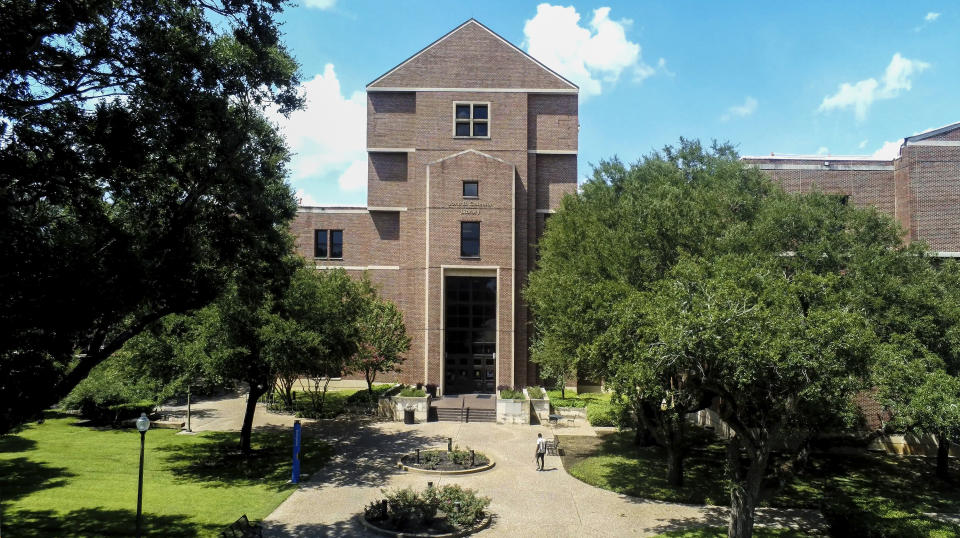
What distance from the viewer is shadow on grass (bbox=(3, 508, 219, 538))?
560 inches

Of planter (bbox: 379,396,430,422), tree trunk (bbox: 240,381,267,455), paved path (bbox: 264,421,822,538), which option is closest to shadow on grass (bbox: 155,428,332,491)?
tree trunk (bbox: 240,381,267,455)

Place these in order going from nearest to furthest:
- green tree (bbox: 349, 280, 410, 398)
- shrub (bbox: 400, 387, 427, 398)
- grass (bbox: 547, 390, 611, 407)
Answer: shrub (bbox: 400, 387, 427, 398), grass (bbox: 547, 390, 611, 407), green tree (bbox: 349, 280, 410, 398)

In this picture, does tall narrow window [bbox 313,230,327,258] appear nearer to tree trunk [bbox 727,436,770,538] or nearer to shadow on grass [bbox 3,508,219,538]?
shadow on grass [bbox 3,508,219,538]

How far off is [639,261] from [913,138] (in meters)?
22.1

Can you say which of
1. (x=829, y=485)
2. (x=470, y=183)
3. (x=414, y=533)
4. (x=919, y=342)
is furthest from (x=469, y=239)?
(x=919, y=342)

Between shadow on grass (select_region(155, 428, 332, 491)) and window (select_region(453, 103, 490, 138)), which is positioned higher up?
window (select_region(453, 103, 490, 138))

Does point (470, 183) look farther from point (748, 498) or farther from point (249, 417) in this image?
point (748, 498)

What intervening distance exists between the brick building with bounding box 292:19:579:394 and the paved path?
1234 centimetres

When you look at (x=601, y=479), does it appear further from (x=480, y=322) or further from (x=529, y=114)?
(x=529, y=114)

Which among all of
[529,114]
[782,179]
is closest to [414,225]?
[529,114]

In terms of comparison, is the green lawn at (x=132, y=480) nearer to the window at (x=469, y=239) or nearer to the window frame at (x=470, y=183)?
the window at (x=469, y=239)

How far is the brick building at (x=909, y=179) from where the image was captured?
2931cm

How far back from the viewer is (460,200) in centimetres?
3681

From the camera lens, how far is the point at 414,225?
38344 mm
